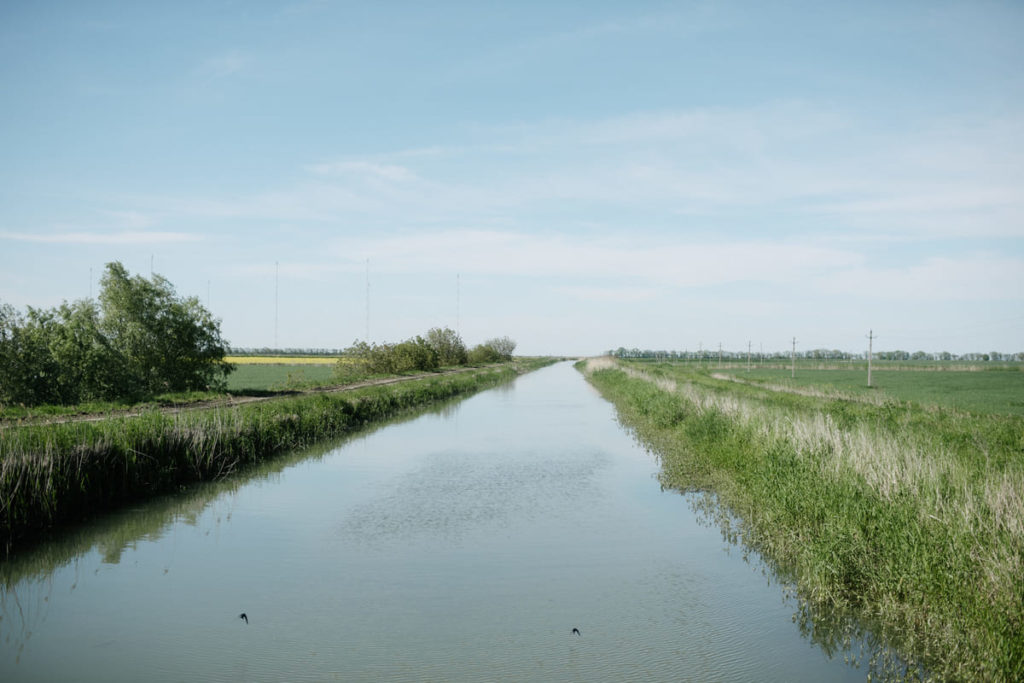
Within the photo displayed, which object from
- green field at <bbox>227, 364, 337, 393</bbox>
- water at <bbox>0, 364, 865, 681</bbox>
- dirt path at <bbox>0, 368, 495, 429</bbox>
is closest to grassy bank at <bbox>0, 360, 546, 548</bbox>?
water at <bbox>0, 364, 865, 681</bbox>

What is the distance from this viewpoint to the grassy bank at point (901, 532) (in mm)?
5211

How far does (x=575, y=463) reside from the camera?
15.5m

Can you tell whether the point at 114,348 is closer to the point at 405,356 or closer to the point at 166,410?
the point at 166,410

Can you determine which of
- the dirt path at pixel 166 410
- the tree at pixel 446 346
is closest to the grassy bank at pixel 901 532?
the dirt path at pixel 166 410

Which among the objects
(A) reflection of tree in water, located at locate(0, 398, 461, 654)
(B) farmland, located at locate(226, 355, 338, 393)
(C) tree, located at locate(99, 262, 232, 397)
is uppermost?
(C) tree, located at locate(99, 262, 232, 397)

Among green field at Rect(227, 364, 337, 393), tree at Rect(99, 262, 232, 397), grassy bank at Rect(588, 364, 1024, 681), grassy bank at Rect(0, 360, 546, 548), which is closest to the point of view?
grassy bank at Rect(588, 364, 1024, 681)

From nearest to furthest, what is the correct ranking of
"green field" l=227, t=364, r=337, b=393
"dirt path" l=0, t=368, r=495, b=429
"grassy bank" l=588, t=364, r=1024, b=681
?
"grassy bank" l=588, t=364, r=1024, b=681, "dirt path" l=0, t=368, r=495, b=429, "green field" l=227, t=364, r=337, b=393

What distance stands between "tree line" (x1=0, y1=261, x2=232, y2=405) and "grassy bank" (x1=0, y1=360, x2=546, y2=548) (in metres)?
7.81

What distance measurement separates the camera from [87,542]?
29.6 ft

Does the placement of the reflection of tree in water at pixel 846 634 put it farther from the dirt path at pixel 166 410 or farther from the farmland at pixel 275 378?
the farmland at pixel 275 378

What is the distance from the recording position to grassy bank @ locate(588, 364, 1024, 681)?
5.21 meters

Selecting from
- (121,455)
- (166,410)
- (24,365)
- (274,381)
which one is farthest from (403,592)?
(274,381)

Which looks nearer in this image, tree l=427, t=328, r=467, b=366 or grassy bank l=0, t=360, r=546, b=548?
grassy bank l=0, t=360, r=546, b=548

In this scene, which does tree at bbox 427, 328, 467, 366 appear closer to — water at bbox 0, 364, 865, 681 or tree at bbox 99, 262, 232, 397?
tree at bbox 99, 262, 232, 397
